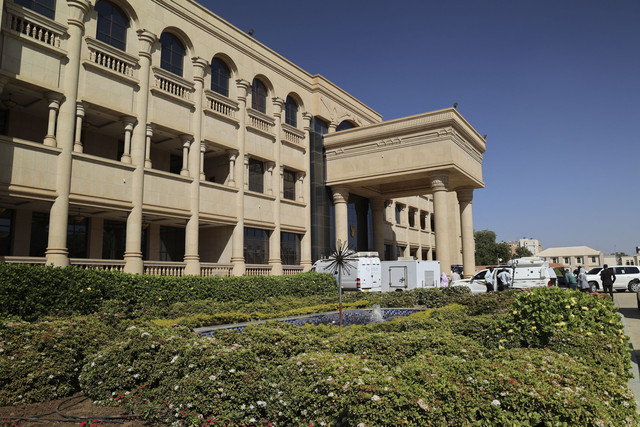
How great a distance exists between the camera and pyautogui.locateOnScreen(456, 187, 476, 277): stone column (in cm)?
3319

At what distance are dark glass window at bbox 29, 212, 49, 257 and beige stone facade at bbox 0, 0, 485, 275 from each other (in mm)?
59

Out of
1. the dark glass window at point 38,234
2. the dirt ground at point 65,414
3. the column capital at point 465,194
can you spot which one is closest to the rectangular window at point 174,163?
the dark glass window at point 38,234

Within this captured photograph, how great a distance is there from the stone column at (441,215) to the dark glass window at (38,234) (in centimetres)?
2269

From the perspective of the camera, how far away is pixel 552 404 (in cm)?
423

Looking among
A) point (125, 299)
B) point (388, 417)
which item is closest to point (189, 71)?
point (125, 299)

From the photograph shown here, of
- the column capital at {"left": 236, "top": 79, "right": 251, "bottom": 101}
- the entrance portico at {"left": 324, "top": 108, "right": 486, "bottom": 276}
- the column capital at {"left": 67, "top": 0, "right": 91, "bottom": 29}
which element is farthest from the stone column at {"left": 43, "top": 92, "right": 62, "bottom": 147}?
the entrance portico at {"left": 324, "top": 108, "right": 486, "bottom": 276}

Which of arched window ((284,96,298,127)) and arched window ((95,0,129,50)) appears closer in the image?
arched window ((95,0,129,50))

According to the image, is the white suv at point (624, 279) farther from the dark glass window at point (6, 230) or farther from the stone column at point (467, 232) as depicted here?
the dark glass window at point (6, 230)

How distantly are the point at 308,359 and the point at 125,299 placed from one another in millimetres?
12897

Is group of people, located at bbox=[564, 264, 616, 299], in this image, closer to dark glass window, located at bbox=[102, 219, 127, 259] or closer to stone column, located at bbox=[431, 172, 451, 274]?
stone column, located at bbox=[431, 172, 451, 274]

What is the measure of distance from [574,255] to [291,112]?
14936cm

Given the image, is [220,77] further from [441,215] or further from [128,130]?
[441,215]

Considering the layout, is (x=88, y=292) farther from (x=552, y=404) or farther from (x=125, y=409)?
(x=552, y=404)

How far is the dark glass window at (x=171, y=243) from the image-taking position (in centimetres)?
2539
